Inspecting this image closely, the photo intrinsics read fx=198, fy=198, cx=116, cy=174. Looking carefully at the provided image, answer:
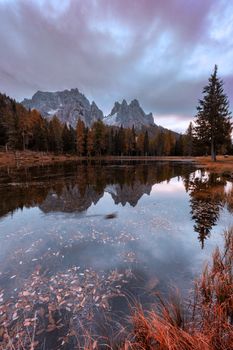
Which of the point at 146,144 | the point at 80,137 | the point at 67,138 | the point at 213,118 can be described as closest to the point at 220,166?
the point at 213,118

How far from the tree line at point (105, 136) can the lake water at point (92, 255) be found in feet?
99.1

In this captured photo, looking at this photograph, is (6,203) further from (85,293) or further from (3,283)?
(85,293)

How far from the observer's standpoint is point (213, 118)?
39.7m

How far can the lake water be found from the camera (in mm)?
4963

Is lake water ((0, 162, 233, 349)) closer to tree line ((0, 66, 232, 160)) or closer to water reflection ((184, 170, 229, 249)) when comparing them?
water reflection ((184, 170, 229, 249))

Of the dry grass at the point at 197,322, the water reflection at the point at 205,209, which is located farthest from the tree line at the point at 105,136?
the dry grass at the point at 197,322

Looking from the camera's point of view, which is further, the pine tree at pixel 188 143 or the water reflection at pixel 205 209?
the pine tree at pixel 188 143

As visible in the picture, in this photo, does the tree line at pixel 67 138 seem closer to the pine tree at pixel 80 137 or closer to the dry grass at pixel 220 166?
the pine tree at pixel 80 137

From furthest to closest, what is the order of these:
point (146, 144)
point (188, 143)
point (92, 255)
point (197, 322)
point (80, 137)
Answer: point (146, 144), point (188, 143), point (80, 137), point (92, 255), point (197, 322)

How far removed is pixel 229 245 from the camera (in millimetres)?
7277

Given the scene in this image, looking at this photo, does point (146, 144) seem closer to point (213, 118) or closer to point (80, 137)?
point (80, 137)

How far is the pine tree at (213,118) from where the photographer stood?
3956cm

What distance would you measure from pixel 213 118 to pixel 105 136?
61.7 metres

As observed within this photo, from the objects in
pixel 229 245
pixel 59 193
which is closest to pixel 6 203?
pixel 59 193
